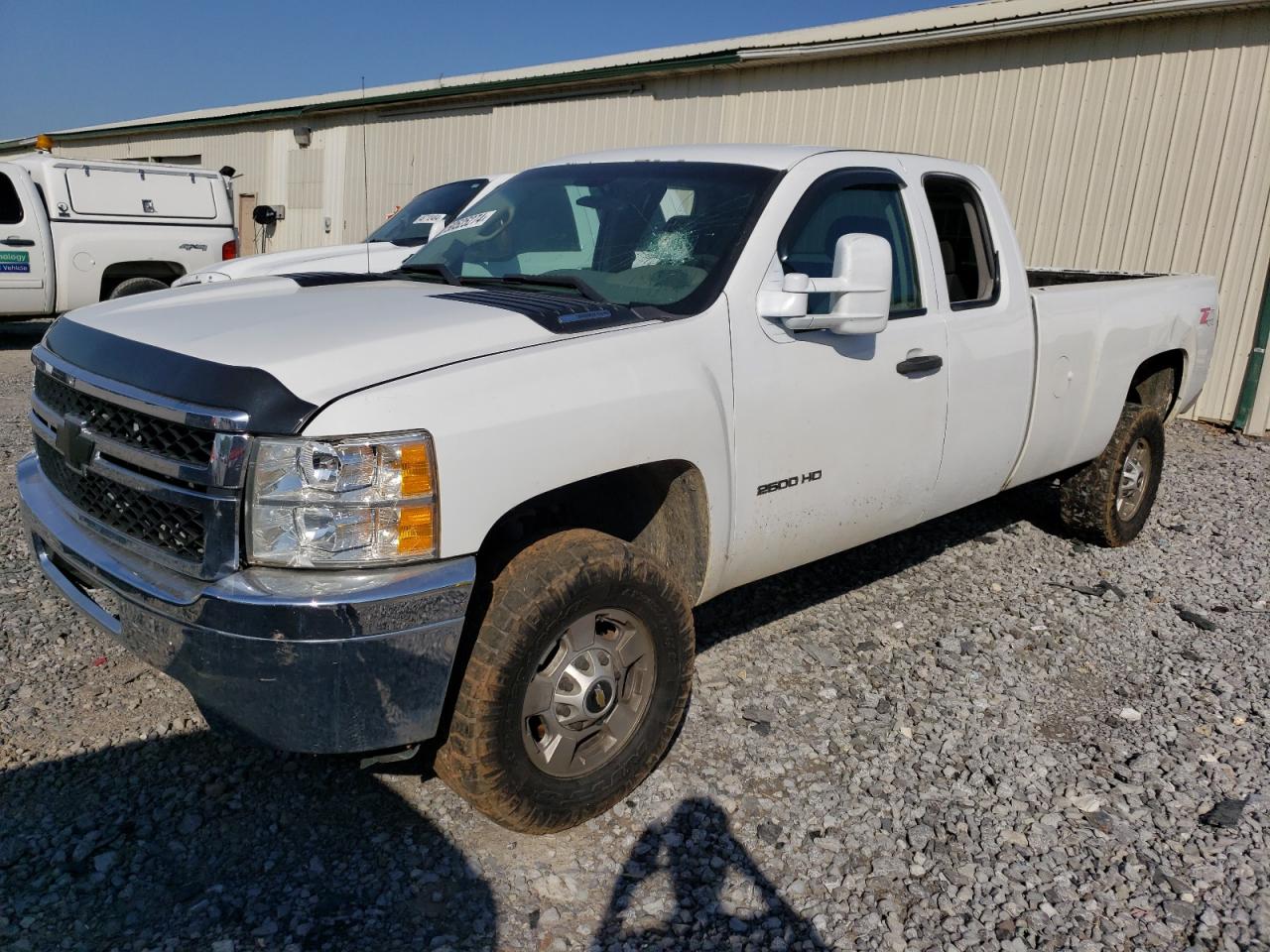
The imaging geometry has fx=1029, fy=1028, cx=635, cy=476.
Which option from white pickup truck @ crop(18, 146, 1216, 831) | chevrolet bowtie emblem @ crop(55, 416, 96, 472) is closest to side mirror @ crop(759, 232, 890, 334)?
white pickup truck @ crop(18, 146, 1216, 831)

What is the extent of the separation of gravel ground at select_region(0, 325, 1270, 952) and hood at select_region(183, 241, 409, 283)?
13.5ft

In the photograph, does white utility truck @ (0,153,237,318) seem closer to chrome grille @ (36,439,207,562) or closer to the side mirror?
chrome grille @ (36,439,207,562)

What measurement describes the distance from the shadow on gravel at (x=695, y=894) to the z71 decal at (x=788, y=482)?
104 centimetres

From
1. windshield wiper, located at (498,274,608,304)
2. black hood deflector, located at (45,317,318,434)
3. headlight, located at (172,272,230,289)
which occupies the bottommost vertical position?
headlight, located at (172,272,230,289)

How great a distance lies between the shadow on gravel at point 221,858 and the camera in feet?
8.53

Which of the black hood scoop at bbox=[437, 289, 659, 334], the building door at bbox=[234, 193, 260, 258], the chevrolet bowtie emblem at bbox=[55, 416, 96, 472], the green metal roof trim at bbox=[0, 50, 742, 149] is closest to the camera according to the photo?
the chevrolet bowtie emblem at bbox=[55, 416, 96, 472]

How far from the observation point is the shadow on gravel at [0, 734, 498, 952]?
2.60m

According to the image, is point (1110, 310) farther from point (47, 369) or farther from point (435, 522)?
point (47, 369)

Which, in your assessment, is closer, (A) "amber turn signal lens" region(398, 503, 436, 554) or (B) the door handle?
(A) "amber turn signal lens" region(398, 503, 436, 554)

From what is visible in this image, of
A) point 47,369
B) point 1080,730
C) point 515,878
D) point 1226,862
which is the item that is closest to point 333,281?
point 47,369

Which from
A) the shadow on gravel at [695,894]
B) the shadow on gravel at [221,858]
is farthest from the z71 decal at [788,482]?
the shadow on gravel at [221,858]

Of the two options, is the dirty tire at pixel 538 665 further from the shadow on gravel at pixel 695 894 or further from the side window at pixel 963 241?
the side window at pixel 963 241

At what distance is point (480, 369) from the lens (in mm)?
2646

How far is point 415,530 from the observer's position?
8.14ft
